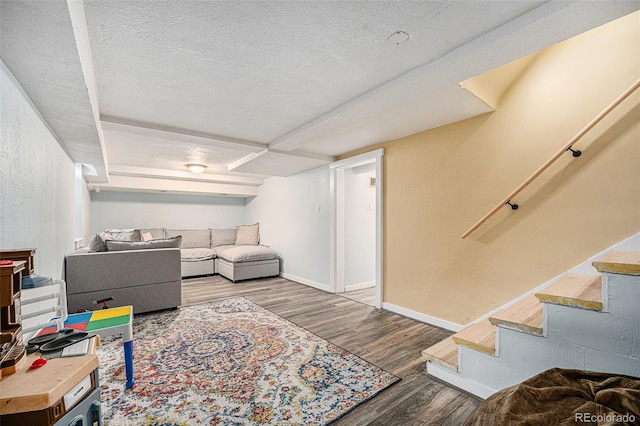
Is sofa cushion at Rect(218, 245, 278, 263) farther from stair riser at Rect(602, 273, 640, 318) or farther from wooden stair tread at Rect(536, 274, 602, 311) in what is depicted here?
stair riser at Rect(602, 273, 640, 318)

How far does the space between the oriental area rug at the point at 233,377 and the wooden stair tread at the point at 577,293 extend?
1.12m

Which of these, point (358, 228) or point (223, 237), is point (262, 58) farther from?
point (223, 237)

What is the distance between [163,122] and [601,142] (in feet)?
12.1

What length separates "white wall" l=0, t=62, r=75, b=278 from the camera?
123 centimetres

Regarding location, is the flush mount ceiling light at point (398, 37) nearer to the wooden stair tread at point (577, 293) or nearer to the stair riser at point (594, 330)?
the wooden stair tread at point (577, 293)

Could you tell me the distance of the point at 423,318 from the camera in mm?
3029

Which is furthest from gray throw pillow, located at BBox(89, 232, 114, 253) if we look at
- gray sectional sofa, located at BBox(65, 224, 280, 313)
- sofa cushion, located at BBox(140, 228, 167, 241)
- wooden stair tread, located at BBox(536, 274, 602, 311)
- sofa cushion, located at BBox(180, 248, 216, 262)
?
wooden stair tread, located at BBox(536, 274, 602, 311)

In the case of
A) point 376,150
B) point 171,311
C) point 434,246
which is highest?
point 376,150

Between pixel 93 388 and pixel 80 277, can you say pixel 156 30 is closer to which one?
pixel 93 388

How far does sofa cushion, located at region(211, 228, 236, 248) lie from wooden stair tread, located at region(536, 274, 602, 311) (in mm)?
6255

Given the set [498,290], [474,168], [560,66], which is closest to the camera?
[560,66]

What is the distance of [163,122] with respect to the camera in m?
2.79

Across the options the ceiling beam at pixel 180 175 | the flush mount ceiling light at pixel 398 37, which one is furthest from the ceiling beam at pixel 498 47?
the ceiling beam at pixel 180 175

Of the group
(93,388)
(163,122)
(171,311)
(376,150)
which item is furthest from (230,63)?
(171,311)
